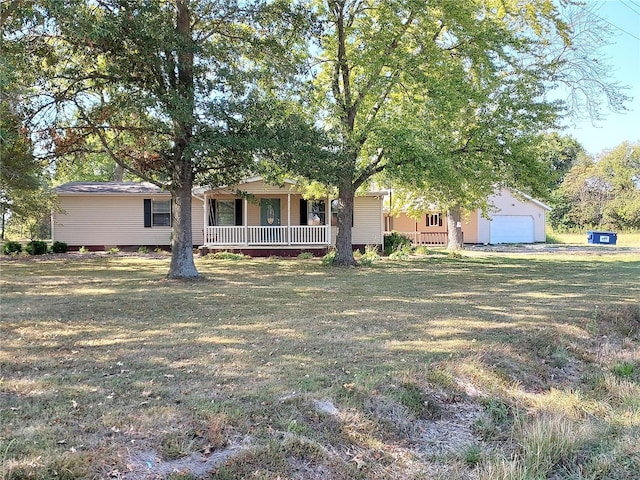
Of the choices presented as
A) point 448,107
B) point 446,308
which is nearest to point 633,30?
point 448,107

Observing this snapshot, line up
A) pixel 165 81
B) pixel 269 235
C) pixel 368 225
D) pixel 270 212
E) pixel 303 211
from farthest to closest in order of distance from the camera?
1. pixel 368 225
2. pixel 270 212
3. pixel 303 211
4. pixel 269 235
5. pixel 165 81

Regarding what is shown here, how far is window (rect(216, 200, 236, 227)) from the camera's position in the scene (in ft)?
67.6

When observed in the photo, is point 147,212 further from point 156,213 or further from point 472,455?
point 472,455

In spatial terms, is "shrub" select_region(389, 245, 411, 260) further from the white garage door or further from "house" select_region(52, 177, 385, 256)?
the white garage door

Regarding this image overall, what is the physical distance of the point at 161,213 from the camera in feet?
70.3

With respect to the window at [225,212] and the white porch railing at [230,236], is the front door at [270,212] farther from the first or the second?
the white porch railing at [230,236]

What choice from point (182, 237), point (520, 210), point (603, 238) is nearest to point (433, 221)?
point (520, 210)

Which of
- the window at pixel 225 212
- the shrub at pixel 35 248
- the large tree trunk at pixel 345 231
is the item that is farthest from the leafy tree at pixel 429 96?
the shrub at pixel 35 248

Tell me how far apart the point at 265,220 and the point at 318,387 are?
55.3 ft

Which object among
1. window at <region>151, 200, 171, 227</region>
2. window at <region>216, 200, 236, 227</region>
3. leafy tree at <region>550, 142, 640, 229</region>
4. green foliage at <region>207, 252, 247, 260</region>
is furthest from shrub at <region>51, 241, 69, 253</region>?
leafy tree at <region>550, 142, 640, 229</region>

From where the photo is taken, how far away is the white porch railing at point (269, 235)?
19.1 metres

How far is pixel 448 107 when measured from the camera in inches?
491

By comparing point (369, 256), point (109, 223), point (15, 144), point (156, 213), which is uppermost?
point (15, 144)

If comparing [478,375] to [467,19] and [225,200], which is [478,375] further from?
[225,200]
